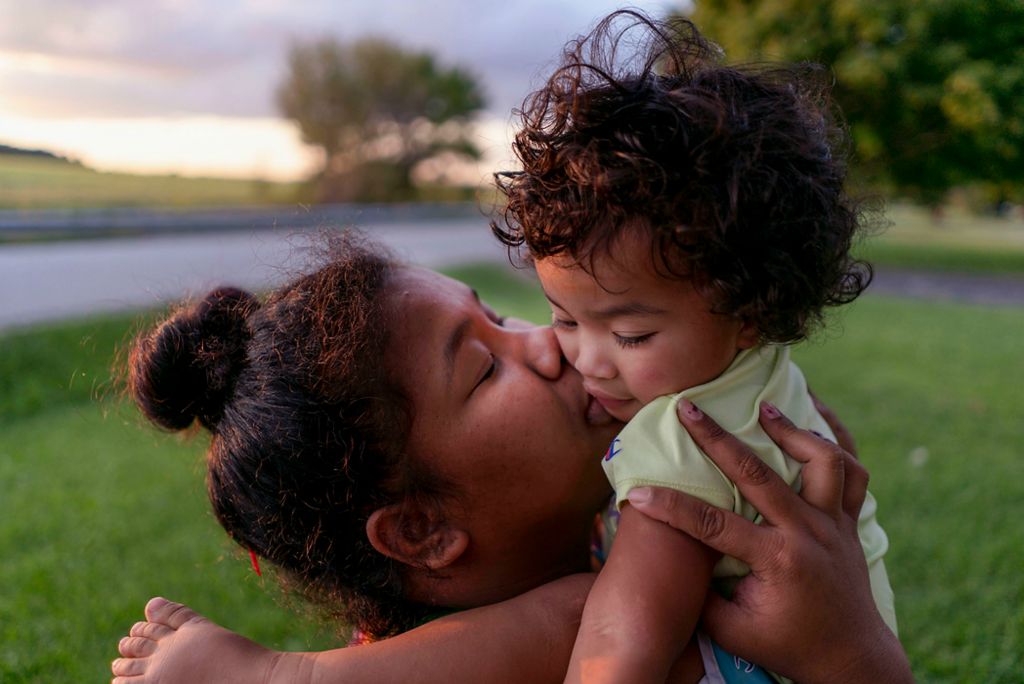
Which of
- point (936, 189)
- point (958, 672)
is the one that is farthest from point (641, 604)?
point (936, 189)

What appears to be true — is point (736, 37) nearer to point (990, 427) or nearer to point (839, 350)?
point (839, 350)

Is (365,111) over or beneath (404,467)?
over

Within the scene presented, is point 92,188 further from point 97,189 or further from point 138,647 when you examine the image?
point 138,647

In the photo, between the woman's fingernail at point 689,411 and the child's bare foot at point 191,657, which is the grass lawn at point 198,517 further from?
the woman's fingernail at point 689,411

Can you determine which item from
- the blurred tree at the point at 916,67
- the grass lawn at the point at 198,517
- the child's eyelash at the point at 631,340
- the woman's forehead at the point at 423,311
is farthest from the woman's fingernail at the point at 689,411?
the blurred tree at the point at 916,67

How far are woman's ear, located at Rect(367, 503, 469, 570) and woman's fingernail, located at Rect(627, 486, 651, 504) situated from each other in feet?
1.52

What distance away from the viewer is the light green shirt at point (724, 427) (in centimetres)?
161

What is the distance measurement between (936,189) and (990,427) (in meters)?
17.1

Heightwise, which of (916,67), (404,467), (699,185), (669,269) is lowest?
(404,467)

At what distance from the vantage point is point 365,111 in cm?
3209

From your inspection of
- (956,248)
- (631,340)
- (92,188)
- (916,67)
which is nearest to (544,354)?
(631,340)

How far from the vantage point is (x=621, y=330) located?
1.68 meters

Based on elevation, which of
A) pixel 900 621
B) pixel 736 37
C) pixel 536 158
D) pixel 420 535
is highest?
pixel 736 37

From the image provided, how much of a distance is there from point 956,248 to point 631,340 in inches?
1111
